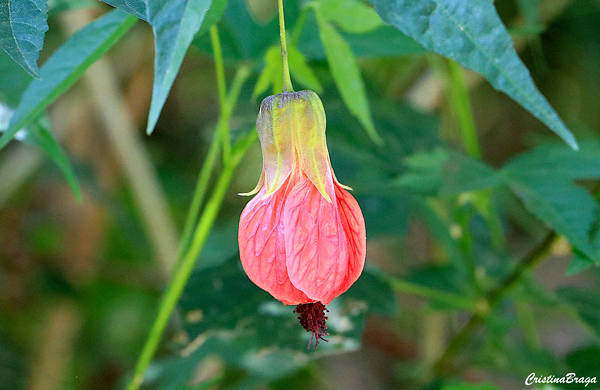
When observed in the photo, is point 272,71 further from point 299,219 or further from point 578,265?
point 578,265

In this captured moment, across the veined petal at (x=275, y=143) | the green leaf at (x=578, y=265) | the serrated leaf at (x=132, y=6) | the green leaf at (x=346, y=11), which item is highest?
the serrated leaf at (x=132, y=6)

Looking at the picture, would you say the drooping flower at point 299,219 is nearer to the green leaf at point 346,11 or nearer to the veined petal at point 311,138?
the veined petal at point 311,138

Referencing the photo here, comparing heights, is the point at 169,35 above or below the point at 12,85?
above

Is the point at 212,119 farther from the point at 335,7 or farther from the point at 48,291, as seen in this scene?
the point at 335,7

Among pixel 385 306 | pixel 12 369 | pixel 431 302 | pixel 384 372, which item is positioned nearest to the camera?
pixel 385 306

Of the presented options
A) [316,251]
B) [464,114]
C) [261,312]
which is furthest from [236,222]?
[316,251]

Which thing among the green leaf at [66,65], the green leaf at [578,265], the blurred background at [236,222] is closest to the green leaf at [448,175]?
the blurred background at [236,222]

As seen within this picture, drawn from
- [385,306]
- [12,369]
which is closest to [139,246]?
[12,369]
